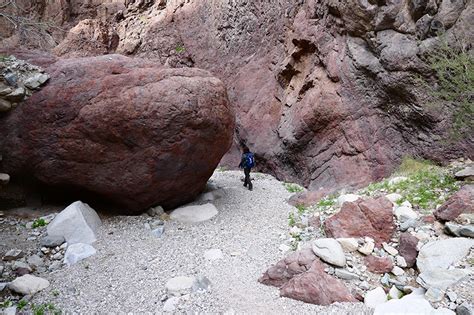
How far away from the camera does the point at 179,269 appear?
5680mm

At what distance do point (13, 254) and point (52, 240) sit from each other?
0.71 metres

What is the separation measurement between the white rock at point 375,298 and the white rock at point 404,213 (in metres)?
1.93

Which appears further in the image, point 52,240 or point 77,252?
point 52,240

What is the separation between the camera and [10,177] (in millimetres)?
7668

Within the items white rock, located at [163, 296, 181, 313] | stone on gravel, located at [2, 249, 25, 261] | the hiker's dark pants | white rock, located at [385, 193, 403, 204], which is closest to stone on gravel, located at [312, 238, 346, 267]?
white rock, located at [385, 193, 403, 204]

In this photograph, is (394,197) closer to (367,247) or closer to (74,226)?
(367,247)

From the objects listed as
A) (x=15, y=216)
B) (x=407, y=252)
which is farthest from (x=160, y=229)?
(x=407, y=252)

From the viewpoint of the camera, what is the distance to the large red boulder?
7.23 meters

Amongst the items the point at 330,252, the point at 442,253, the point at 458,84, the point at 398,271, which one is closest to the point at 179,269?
the point at 330,252

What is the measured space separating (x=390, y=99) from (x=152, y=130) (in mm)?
6989

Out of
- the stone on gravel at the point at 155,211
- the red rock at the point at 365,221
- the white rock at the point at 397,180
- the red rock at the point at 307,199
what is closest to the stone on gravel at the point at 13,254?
the stone on gravel at the point at 155,211

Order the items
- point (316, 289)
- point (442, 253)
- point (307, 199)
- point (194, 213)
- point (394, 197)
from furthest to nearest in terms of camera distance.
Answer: point (307, 199) → point (194, 213) → point (394, 197) → point (442, 253) → point (316, 289)

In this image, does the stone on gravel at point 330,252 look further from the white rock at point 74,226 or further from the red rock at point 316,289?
the white rock at point 74,226

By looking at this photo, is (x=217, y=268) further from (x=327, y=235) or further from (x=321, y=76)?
(x=321, y=76)
